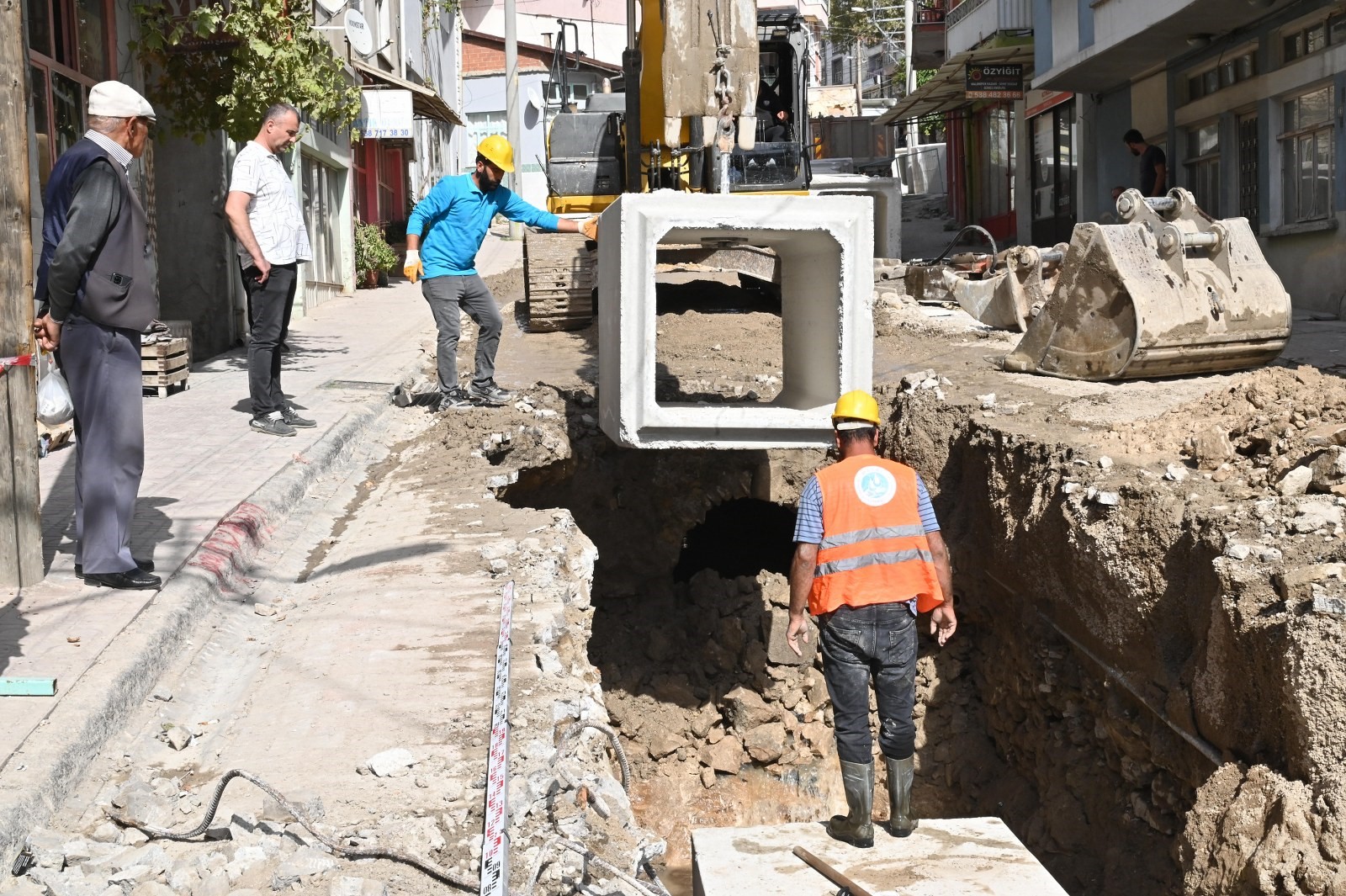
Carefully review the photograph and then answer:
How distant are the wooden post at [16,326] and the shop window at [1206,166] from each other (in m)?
13.6

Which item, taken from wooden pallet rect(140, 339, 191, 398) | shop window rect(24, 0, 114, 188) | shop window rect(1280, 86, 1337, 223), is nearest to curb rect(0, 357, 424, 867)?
wooden pallet rect(140, 339, 191, 398)

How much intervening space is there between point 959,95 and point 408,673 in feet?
77.0

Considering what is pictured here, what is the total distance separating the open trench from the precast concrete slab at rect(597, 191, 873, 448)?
1.28m

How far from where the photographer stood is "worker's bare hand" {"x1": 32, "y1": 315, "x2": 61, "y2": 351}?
4.42 meters

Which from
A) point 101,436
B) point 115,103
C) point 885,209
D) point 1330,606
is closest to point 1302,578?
point 1330,606

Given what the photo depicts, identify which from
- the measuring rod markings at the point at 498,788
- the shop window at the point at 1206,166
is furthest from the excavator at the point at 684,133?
the shop window at the point at 1206,166

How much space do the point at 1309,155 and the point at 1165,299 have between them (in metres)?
6.37

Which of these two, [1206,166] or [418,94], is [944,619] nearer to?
[1206,166]

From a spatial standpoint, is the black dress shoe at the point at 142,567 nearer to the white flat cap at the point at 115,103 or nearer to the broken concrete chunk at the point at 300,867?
the white flat cap at the point at 115,103

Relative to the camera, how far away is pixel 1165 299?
7895mm

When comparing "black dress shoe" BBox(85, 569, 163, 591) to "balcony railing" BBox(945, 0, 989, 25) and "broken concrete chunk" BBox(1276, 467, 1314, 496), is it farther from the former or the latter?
"balcony railing" BBox(945, 0, 989, 25)

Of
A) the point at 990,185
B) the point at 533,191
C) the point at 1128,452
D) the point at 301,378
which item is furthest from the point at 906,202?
the point at 1128,452

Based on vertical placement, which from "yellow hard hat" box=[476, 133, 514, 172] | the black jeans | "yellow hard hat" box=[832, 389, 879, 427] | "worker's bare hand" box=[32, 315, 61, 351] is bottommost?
the black jeans

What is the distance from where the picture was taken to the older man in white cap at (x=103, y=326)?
4426 mm
